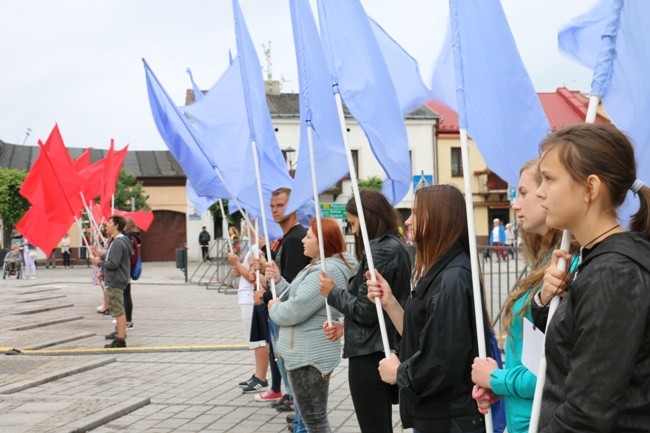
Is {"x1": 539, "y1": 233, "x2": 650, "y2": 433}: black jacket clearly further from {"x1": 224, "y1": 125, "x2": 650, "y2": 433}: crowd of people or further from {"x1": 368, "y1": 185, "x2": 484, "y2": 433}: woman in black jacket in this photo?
{"x1": 368, "y1": 185, "x2": 484, "y2": 433}: woman in black jacket

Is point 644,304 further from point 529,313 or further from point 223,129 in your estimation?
point 223,129

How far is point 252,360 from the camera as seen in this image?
33.9ft

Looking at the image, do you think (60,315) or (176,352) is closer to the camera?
(176,352)

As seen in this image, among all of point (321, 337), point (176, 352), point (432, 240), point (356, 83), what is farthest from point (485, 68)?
point (176, 352)

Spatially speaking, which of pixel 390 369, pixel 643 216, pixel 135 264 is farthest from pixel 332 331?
pixel 135 264

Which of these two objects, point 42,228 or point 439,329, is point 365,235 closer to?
point 439,329

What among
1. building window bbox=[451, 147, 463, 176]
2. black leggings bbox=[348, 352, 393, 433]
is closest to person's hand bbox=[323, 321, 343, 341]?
black leggings bbox=[348, 352, 393, 433]

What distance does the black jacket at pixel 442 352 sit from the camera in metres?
3.31

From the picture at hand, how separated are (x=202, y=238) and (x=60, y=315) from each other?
23.4m

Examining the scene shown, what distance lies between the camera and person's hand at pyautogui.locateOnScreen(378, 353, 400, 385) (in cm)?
355

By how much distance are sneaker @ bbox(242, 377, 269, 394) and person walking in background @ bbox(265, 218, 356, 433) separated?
3.03 m

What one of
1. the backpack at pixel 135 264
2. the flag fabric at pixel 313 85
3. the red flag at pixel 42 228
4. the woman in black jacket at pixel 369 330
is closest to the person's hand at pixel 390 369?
the woman in black jacket at pixel 369 330

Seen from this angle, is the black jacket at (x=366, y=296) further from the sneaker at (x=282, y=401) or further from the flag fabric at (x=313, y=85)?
the sneaker at (x=282, y=401)

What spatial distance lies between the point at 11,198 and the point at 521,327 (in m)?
45.1
